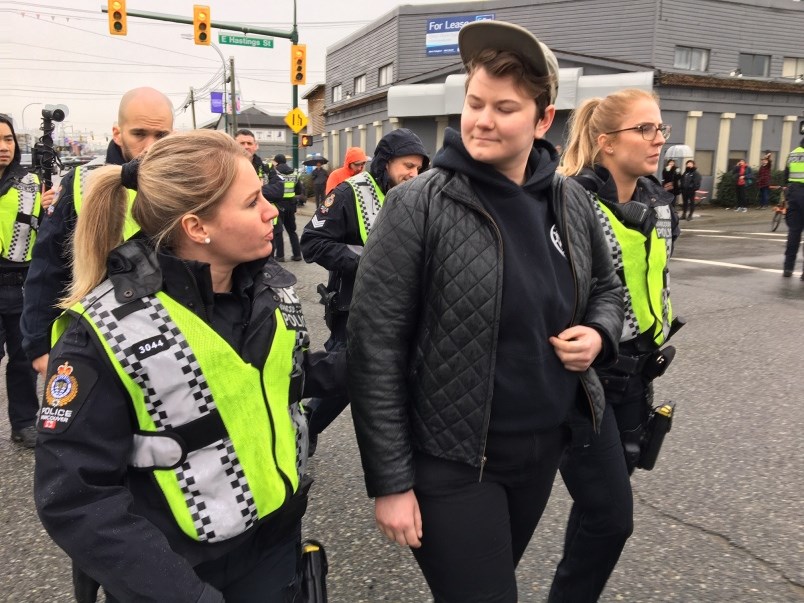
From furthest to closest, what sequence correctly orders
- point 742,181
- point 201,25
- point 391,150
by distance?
1. point 742,181
2. point 201,25
3. point 391,150

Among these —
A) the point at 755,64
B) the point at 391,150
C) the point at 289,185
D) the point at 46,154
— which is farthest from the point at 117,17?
the point at 755,64

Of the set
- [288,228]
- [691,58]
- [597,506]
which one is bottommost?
[597,506]

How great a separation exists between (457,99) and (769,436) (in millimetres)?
22403

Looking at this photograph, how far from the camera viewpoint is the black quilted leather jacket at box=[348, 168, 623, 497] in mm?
1630

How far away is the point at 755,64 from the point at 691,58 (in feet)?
10.8

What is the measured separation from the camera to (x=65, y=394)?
1.39m

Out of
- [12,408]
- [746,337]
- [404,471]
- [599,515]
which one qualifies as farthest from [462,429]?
[746,337]

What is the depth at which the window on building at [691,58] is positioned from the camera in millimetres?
24438

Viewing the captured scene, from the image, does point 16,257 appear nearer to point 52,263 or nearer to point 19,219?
point 19,219

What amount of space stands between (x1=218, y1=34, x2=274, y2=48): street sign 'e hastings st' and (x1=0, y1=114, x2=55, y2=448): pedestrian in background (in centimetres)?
1468

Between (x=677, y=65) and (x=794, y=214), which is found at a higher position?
(x=677, y=65)

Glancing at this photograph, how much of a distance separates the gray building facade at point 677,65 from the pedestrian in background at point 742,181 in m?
2.15

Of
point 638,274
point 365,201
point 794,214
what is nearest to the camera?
point 638,274

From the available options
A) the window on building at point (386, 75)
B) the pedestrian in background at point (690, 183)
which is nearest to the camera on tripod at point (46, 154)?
the pedestrian in background at point (690, 183)
